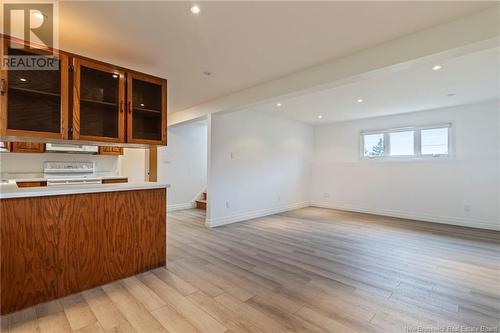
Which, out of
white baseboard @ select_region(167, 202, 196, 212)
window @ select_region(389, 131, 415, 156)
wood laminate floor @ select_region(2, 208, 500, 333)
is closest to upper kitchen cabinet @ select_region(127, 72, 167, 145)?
wood laminate floor @ select_region(2, 208, 500, 333)

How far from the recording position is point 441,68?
308 centimetres

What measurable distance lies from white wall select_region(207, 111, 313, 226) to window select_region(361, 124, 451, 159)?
1.69 metres

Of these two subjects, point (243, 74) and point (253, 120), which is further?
point (253, 120)

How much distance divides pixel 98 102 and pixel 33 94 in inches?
19.6

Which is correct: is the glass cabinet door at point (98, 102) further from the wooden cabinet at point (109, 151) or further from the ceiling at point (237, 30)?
the wooden cabinet at point (109, 151)

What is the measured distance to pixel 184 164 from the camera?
21.1ft

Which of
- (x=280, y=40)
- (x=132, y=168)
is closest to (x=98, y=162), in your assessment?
(x=132, y=168)

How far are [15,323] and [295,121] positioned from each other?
20.1ft

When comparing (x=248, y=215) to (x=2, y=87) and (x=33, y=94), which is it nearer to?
Answer: (x=33, y=94)

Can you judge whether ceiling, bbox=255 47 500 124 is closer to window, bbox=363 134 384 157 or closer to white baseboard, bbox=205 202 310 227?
window, bbox=363 134 384 157

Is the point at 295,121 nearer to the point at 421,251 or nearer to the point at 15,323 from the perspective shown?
the point at 421,251

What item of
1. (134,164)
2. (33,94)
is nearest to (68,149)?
(134,164)

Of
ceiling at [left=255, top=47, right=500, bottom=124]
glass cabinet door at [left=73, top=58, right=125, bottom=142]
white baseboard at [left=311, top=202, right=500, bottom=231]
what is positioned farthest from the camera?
white baseboard at [left=311, top=202, right=500, bottom=231]

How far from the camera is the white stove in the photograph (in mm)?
4609
